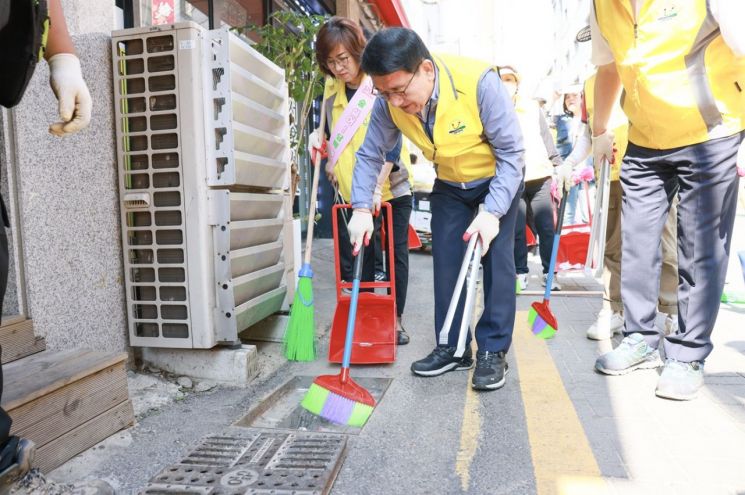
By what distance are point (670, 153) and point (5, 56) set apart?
2.50 m

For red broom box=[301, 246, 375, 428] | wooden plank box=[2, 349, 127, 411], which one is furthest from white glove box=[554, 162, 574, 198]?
wooden plank box=[2, 349, 127, 411]

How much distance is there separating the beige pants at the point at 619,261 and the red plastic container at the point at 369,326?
144 cm

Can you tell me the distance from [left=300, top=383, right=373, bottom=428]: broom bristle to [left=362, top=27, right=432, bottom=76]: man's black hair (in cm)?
133

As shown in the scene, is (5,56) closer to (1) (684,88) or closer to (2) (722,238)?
(1) (684,88)

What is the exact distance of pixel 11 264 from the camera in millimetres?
2213

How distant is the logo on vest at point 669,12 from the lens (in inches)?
92.0

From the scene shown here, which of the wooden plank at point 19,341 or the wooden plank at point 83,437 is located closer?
the wooden plank at point 83,437

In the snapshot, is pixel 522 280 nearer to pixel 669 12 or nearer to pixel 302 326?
pixel 302 326

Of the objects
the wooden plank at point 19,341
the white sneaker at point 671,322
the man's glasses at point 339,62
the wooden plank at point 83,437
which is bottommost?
the wooden plank at point 83,437

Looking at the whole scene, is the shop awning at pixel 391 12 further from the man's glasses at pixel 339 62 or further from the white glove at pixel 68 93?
the white glove at pixel 68 93

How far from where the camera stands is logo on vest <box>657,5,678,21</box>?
7.66ft

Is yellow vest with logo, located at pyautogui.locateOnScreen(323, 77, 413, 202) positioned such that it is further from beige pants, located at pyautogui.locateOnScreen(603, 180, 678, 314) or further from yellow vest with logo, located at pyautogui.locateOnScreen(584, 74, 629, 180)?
beige pants, located at pyautogui.locateOnScreen(603, 180, 678, 314)

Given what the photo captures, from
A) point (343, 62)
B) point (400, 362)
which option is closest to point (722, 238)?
point (400, 362)

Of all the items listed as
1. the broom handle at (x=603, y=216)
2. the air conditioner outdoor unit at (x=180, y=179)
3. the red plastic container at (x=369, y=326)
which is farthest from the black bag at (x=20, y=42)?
the broom handle at (x=603, y=216)
